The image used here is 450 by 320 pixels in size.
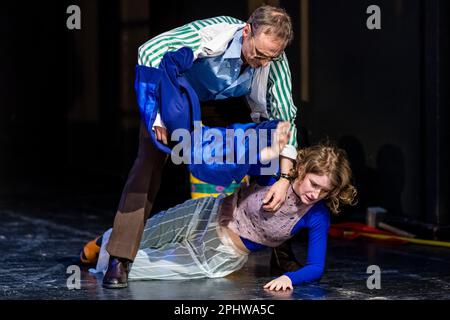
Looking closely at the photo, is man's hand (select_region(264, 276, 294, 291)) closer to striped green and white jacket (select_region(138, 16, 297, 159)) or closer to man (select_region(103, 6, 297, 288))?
man (select_region(103, 6, 297, 288))

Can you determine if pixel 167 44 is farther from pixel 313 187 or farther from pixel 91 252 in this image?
pixel 91 252

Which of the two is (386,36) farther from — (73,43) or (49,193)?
(73,43)

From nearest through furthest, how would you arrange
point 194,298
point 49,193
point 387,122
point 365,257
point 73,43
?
1. point 194,298
2. point 365,257
3. point 387,122
4. point 49,193
5. point 73,43

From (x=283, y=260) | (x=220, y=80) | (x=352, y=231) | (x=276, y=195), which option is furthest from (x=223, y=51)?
(x=352, y=231)

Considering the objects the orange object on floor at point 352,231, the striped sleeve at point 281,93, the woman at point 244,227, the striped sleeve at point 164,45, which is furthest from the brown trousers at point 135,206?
the orange object on floor at point 352,231

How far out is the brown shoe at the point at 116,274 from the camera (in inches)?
155

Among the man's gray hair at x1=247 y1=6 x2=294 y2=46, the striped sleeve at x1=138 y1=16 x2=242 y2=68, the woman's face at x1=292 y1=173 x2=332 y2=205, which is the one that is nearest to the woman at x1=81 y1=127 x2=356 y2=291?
the woman's face at x1=292 y1=173 x2=332 y2=205

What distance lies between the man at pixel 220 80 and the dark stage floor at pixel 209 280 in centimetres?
21

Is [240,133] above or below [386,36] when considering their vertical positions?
below

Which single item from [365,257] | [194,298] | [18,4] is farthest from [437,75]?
[18,4]

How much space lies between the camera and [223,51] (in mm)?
3791

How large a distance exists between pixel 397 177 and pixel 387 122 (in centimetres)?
32

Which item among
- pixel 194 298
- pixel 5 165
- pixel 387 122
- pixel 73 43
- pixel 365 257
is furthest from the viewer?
pixel 73 43

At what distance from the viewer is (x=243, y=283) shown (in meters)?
4.05
